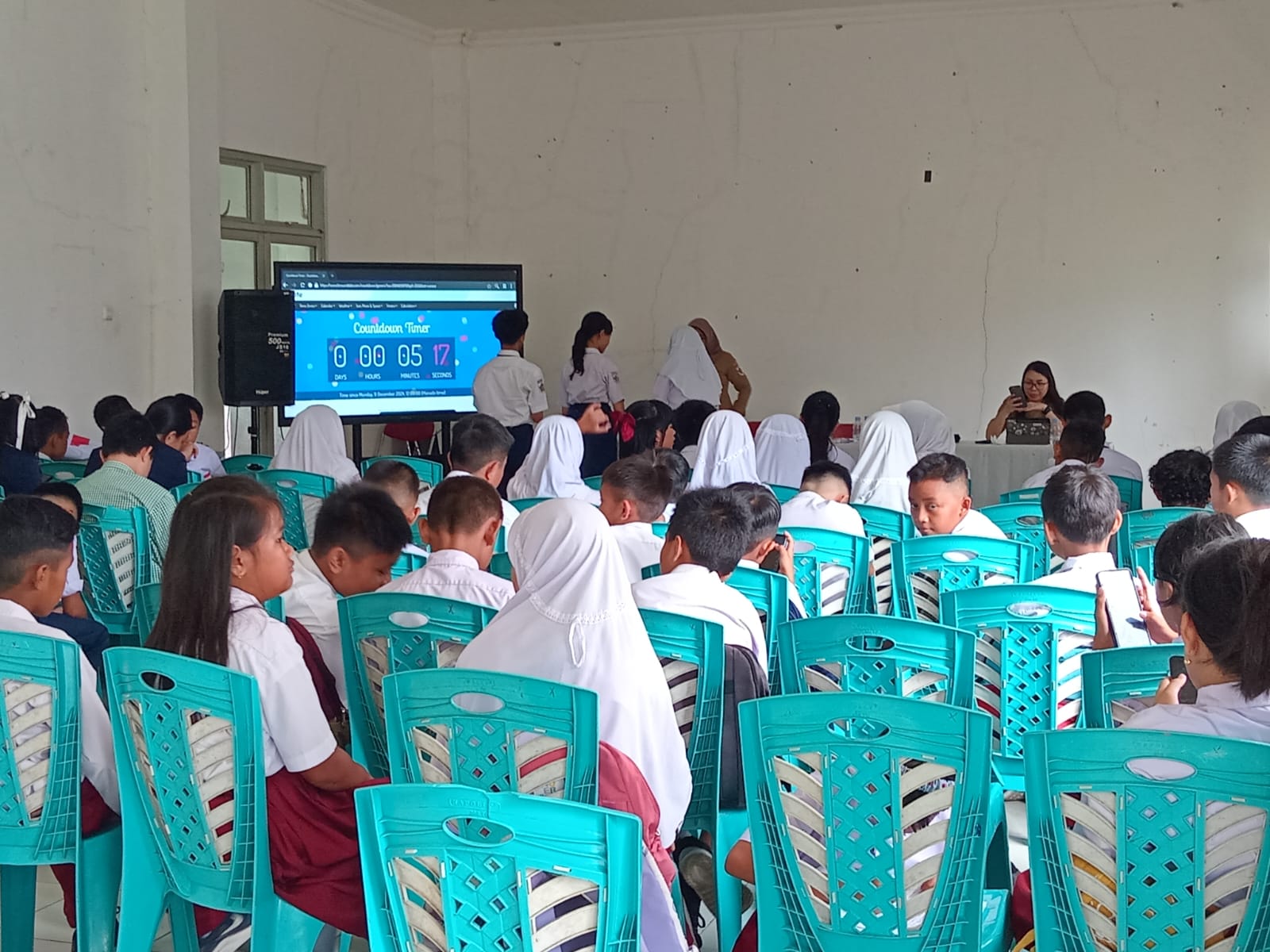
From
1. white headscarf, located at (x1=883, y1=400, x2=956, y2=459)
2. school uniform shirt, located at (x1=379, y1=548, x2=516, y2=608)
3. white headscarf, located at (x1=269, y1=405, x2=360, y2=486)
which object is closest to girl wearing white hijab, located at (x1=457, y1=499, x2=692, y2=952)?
school uniform shirt, located at (x1=379, y1=548, x2=516, y2=608)

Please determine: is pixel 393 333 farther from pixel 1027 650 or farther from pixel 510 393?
pixel 1027 650

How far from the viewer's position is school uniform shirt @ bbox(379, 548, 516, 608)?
3180 millimetres

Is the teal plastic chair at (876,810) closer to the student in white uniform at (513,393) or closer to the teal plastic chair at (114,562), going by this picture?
the teal plastic chair at (114,562)

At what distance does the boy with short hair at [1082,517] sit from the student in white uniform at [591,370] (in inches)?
240

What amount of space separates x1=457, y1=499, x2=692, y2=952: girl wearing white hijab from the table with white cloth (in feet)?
18.3

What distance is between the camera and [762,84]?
34.0ft

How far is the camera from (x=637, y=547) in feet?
13.1

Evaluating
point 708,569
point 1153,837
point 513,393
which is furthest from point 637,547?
point 513,393

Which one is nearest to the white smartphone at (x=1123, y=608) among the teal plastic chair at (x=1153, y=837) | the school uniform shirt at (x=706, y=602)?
the school uniform shirt at (x=706, y=602)

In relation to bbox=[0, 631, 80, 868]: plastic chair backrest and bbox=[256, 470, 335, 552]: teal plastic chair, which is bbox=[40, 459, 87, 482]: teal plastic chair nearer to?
bbox=[256, 470, 335, 552]: teal plastic chair

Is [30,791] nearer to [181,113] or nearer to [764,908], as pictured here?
[764,908]

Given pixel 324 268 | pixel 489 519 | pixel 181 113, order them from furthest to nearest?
1. pixel 324 268
2. pixel 181 113
3. pixel 489 519

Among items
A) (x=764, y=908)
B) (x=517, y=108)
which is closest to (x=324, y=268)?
(x=517, y=108)

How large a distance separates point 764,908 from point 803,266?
868cm
